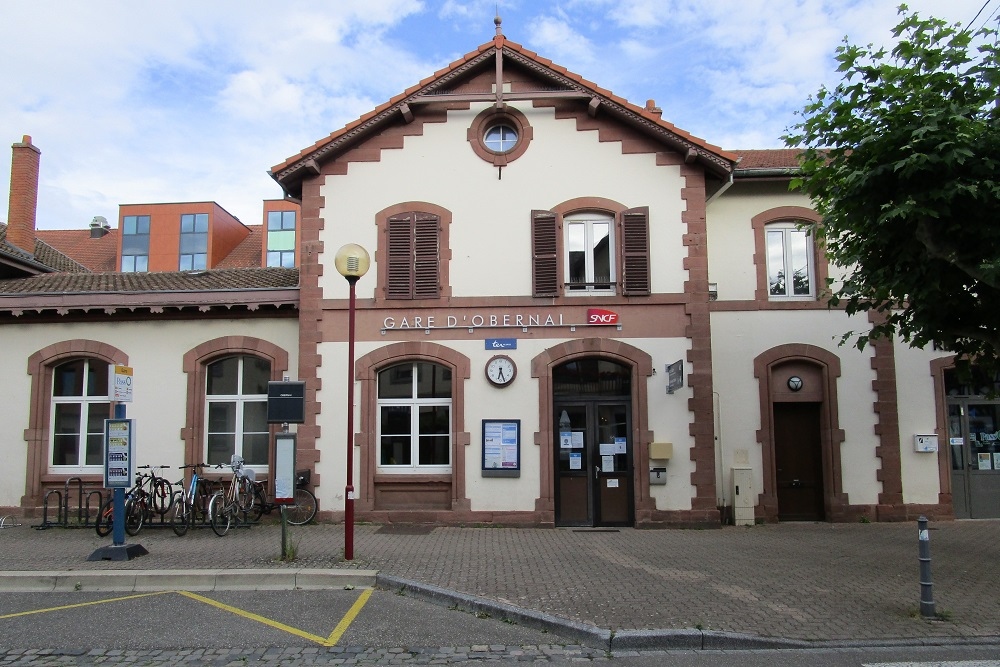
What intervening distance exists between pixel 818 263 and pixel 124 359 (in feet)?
42.6

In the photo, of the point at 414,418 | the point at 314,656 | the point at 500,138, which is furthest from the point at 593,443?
→ the point at 314,656

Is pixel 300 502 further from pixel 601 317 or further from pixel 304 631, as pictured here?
pixel 304 631

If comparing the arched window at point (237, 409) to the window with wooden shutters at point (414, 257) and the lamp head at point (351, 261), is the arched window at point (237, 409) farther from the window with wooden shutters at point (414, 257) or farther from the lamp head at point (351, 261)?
the lamp head at point (351, 261)

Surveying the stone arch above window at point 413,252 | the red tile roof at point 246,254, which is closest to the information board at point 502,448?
the stone arch above window at point 413,252

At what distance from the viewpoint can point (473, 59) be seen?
1433cm

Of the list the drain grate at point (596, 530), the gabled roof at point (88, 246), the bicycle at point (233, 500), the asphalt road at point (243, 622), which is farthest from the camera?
the gabled roof at point (88, 246)

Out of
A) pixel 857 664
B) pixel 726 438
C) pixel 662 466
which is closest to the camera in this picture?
pixel 857 664

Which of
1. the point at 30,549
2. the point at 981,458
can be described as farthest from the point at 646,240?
the point at 30,549

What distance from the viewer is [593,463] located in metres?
14.0

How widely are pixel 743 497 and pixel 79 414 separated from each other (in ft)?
40.3

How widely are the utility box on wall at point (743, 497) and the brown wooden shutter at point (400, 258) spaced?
653cm

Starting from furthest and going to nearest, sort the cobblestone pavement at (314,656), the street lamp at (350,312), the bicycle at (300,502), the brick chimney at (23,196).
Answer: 1. the brick chimney at (23,196)
2. the bicycle at (300,502)
3. the street lamp at (350,312)
4. the cobblestone pavement at (314,656)

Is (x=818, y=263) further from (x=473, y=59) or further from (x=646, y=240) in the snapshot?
(x=473, y=59)

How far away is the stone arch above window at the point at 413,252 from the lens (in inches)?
559
